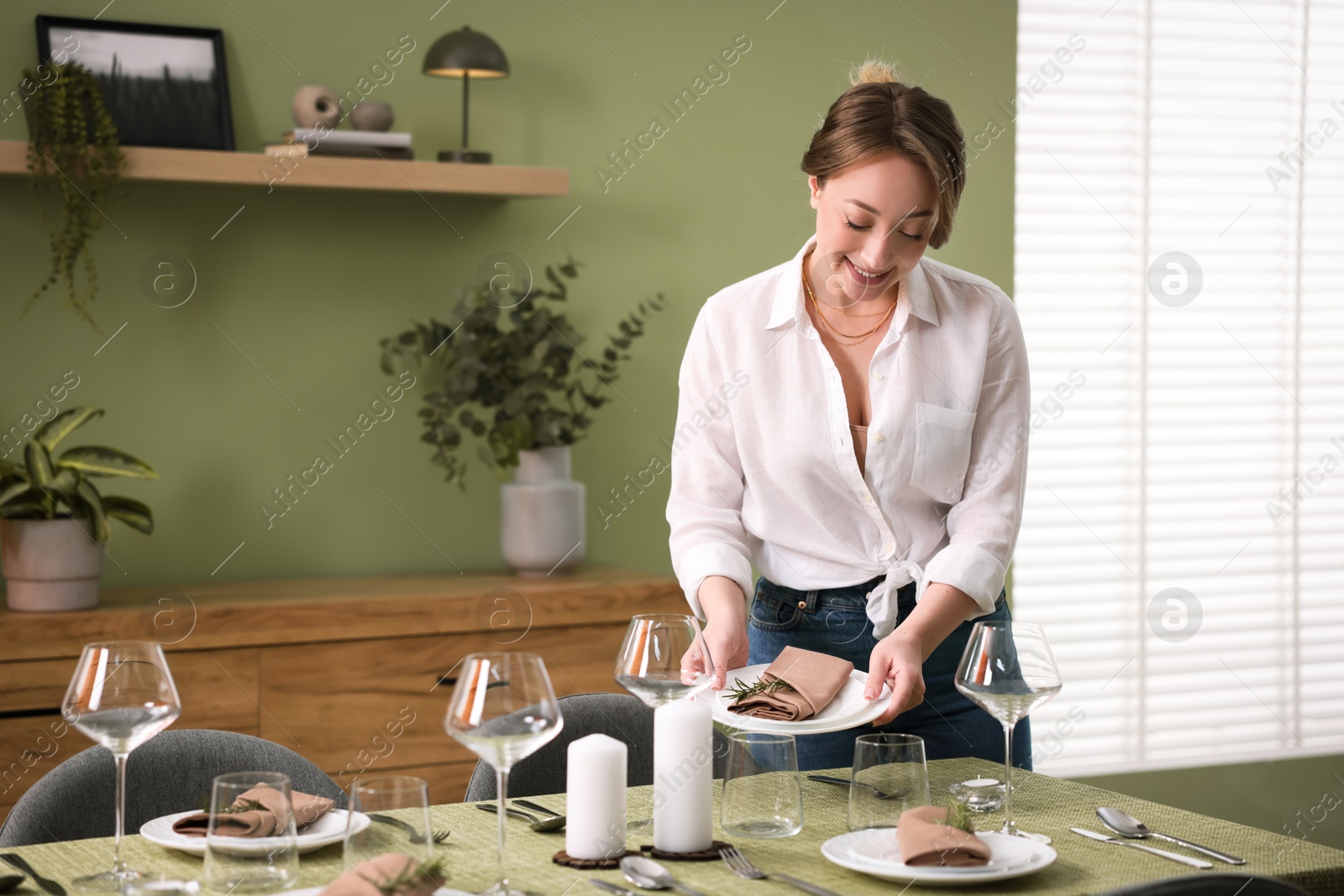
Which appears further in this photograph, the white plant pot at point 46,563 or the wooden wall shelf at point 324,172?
the wooden wall shelf at point 324,172

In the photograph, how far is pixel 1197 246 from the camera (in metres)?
3.91

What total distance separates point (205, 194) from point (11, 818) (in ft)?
6.12

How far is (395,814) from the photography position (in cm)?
115

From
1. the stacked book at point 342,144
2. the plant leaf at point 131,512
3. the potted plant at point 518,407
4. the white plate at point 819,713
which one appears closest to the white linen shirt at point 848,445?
the white plate at point 819,713

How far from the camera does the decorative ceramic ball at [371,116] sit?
3000 mm

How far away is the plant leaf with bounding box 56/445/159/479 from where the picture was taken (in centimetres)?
271

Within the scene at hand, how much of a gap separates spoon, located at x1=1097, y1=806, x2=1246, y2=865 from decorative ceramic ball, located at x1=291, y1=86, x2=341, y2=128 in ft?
7.37

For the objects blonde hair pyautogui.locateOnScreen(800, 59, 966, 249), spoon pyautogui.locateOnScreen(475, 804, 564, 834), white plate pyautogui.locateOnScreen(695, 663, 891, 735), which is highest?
blonde hair pyautogui.locateOnScreen(800, 59, 966, 249)

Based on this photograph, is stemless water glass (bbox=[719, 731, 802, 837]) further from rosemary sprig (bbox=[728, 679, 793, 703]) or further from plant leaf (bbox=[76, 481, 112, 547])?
plant leaf (bbox=[76, 481, 112, 547])

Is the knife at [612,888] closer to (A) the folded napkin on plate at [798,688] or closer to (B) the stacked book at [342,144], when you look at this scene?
(A) the folded napkin on plate at [798,688]

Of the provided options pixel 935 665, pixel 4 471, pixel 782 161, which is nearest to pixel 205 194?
pixel 4 471

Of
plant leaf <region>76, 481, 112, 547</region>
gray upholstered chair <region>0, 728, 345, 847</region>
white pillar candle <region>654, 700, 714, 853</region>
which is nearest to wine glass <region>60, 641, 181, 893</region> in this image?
gray upholstered chair <region>0, 728, 345, 847</region>

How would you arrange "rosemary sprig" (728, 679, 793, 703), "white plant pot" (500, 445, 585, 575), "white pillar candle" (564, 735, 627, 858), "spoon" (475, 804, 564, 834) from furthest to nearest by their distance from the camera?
1. "white plant pot" (500, 445, 585, 575)
2. "rosemary sprig" (728, 679, 793, 703)
3. "spoon" (475, 804, 564, 834)
4. "white pillar candle" (564, 735, 627, 858)

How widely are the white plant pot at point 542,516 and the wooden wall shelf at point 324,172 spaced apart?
Answer: 61 cm
